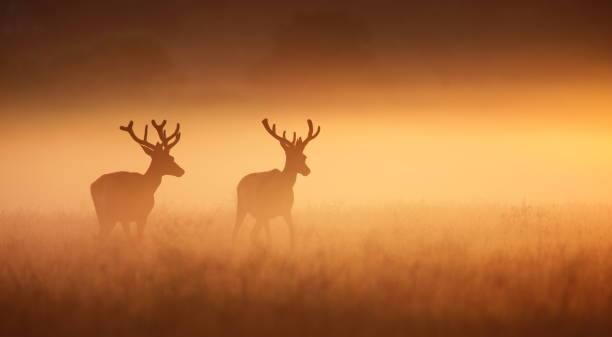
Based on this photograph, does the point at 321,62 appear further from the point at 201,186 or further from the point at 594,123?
the point at 201,186

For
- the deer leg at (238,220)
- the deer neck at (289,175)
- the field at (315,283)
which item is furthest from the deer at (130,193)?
the deer neck at (289,175)

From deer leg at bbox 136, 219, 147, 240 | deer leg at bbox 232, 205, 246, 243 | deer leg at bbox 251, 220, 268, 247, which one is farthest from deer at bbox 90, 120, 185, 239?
deer leg at bbox 251, 220, 268, 247

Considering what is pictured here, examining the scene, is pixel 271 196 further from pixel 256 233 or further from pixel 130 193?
pixel 130 193

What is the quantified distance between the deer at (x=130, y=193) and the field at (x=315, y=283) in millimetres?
503

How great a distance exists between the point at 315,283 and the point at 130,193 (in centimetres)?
627

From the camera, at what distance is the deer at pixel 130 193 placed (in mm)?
15375

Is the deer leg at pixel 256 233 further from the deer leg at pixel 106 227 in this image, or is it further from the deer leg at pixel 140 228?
the deer leg at pixel 106 227

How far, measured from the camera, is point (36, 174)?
97.1 ft

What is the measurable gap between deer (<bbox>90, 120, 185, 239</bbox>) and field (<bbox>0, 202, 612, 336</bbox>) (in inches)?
A: 19.8

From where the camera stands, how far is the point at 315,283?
10.1 m

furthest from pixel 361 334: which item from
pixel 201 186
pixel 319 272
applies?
pixel 201 186

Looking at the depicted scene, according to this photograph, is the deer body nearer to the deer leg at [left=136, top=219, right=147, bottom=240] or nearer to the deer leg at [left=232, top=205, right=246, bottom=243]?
the deer leg at [left=232, top=205, right=246, bottom=243]

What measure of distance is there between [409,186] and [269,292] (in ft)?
57.4

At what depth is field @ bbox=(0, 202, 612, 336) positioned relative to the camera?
8.62m
